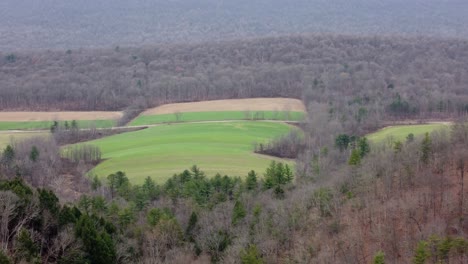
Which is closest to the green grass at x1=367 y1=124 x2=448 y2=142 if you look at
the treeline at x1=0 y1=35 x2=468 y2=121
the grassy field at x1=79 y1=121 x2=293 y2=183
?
the treeline at x1=0 y1=35 x2=468 y2=121

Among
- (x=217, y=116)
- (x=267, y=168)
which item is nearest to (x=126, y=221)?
(x=267, y=168)

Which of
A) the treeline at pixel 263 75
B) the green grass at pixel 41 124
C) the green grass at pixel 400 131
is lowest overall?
the green grass at pixel 400 131

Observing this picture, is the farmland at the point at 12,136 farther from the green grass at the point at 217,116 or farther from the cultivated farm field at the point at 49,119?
the green grass at the point at 217,116

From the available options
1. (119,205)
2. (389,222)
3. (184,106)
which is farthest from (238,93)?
(389,222)

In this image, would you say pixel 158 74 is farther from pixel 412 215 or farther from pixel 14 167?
pixel 412 215

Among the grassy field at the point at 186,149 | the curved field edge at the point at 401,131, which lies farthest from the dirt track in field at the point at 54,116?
the curved field edge at the point at 401,131
